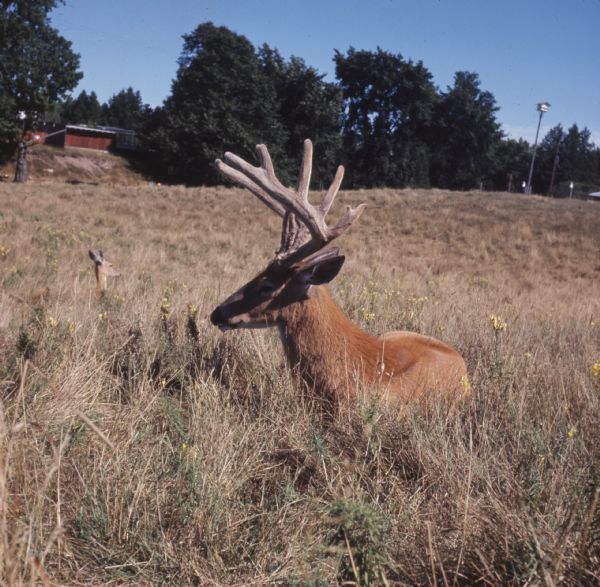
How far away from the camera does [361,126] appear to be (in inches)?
2518

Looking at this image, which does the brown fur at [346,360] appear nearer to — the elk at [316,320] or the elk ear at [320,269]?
the elk at [316,320]

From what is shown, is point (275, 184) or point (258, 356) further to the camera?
point (258, 356)

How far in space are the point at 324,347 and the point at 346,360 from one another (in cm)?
18

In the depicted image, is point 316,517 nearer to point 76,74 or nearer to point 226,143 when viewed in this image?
point 76,74

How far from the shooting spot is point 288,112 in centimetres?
5603

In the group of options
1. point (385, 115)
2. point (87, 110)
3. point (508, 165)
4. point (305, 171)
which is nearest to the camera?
point (305, 171)

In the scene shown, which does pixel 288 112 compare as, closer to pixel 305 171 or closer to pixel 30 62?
pixel 30 62

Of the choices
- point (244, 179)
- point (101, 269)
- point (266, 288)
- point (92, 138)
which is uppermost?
point (92, 138)

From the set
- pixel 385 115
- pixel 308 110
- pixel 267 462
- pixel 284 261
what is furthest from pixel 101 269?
pixel 385 115

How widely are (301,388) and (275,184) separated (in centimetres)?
140

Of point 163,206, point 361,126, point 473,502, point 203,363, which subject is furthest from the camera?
point 361,126

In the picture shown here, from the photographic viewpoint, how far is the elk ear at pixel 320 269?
3871 millimetres

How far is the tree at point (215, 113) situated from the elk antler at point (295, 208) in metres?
44.6

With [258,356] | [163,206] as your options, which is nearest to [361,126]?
[163,206]
